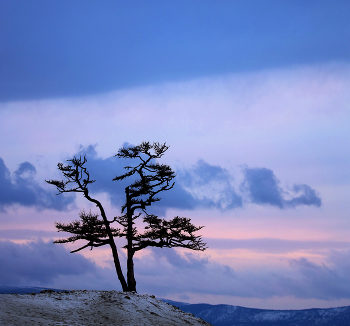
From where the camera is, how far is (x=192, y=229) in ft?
97.2

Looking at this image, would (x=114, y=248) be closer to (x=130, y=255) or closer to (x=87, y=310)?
(x=130, y=255)

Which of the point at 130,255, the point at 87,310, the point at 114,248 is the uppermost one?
the point at 114,248

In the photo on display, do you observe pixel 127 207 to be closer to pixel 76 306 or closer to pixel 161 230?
pixel 161 230

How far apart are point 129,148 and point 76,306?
502 inches

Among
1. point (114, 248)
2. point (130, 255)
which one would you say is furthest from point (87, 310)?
point (130, 255)

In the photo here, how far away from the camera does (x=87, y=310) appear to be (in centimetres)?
2069

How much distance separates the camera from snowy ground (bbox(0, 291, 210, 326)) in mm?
18094

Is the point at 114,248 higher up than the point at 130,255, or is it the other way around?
the point at 114,248

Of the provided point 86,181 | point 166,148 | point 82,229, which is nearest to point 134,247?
point 82,229

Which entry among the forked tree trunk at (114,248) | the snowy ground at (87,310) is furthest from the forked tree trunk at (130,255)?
the snowy ground at (87,310)

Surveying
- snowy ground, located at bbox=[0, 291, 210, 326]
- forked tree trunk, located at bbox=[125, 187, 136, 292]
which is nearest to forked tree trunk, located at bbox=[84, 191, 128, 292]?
forked tree trunk, located at bbox=[125, 187, 136, 292]

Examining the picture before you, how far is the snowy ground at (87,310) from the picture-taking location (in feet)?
59.4

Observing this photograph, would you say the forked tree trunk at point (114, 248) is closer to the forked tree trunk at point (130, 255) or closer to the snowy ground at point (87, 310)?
the forked tree trunk at point (130, 255)

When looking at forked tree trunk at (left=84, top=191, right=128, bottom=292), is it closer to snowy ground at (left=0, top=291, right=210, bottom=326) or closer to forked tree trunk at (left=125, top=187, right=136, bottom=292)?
forked tree trunk at (left=125, top=187, right=136, bottom=292)
